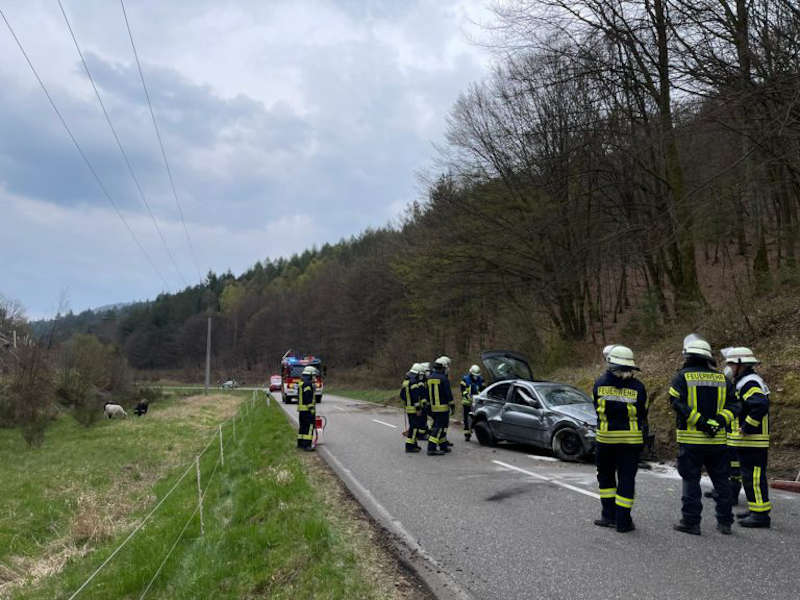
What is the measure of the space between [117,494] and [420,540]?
9.14 m

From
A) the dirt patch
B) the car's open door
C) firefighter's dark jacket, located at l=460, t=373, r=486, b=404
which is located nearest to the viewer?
the dirt patch

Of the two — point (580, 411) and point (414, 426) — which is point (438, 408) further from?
point (580, 411)

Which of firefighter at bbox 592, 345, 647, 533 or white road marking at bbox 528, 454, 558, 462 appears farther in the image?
white road marking at bbox 528, 454, 558, 462

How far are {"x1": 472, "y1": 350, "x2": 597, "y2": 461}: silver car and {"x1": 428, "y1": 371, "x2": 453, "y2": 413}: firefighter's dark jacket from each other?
5.29ft

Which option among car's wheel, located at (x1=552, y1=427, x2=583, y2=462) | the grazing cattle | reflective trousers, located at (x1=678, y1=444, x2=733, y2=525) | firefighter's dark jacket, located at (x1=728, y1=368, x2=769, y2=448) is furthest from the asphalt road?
the grazing cattle

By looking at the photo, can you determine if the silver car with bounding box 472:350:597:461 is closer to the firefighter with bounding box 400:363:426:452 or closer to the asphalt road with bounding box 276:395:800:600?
the asphalt road with bounding box 276:395:800:600

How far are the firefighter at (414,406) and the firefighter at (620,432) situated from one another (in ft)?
20.7

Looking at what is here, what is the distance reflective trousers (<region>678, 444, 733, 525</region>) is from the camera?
6.15 meters

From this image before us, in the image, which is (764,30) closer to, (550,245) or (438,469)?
(438,469)

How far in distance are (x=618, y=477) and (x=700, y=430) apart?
95 cm

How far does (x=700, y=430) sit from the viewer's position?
242 inches

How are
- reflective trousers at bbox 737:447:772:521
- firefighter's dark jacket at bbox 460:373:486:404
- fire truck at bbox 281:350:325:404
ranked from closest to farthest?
reflective trousers at bbox 737:447:772:521, firefighter's dark jacket at bbox 460:373:486:404, fire truck at bbox 281:350:325:404

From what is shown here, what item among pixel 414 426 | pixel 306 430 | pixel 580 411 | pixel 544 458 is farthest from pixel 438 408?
pixel 306 430

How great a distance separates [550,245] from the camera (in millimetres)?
24484
